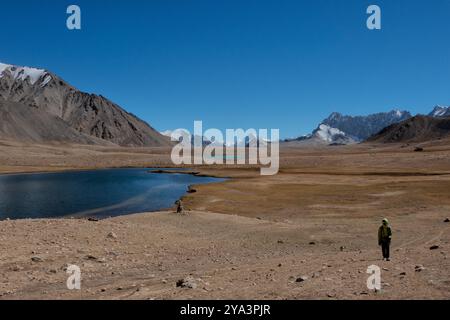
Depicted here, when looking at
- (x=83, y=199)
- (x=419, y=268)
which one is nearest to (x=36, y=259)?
(x=419, y=268)

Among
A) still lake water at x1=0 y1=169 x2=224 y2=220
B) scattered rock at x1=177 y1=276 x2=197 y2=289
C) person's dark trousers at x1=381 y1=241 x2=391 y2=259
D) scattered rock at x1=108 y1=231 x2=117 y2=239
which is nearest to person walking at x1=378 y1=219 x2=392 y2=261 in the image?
person's dark trousers at x1=381 y1=241 x2=391 y2=259

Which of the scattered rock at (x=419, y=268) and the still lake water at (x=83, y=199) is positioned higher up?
the scattered rock at (x=419, y=268)

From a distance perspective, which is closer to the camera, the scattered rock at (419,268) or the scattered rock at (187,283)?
the scattered rock at (187,283)

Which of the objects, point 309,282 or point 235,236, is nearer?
point 309,282

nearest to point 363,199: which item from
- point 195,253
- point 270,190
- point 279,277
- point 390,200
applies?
point 390,200

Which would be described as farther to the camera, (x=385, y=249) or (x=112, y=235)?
(x=112, y=235)

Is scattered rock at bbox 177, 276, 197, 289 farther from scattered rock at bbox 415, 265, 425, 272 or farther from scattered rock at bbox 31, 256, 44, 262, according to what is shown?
scattered rock at bbox 415, 265, 425, 272

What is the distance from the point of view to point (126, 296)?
13.2m

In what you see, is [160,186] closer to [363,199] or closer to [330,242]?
[363,199]

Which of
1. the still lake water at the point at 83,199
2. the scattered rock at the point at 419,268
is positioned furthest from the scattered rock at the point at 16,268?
the still lake water at the point at 83,199

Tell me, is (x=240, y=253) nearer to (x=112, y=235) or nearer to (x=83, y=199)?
(x=112, y=235)

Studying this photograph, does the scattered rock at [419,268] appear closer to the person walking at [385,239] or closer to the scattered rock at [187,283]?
the person walking at [385,239]
